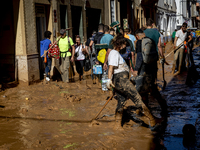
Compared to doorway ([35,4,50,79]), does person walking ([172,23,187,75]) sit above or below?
below

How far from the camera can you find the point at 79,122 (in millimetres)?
6285

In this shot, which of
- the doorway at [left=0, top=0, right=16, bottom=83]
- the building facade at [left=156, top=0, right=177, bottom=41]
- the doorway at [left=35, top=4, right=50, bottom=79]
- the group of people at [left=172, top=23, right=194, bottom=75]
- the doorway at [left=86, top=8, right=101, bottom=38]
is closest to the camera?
the doorway at [left=0, top=0, right=16, bottom=83]

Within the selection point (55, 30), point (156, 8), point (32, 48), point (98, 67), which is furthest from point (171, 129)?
point (156, 8)

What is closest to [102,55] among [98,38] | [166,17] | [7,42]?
[98,38]

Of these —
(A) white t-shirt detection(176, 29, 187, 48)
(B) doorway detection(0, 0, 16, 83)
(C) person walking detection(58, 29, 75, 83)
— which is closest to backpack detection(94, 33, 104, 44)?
(C) person walking detection(58, 29, 75, 83)

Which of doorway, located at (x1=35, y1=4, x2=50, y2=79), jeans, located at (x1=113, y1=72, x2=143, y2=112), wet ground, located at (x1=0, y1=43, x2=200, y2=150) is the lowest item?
wet ground, located at (x1=0, y1=43, x2=200, y2=150)

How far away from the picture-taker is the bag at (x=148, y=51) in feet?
21.3

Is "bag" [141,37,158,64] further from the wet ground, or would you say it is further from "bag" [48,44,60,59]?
"bag" [48,44,60,59]

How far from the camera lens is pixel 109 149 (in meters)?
4.83

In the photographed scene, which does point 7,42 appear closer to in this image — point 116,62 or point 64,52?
point 64,52

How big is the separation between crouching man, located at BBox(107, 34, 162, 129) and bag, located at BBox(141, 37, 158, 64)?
924 millimetres

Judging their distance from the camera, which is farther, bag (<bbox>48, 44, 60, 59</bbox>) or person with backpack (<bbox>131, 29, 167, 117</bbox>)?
bag (<bbox>48, 44, 60, 59</bbox>)

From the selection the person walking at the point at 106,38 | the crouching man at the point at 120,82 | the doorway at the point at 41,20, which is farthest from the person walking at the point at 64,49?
the crouching man at the point at 120,82

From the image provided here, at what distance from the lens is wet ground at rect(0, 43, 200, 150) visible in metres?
5.07
